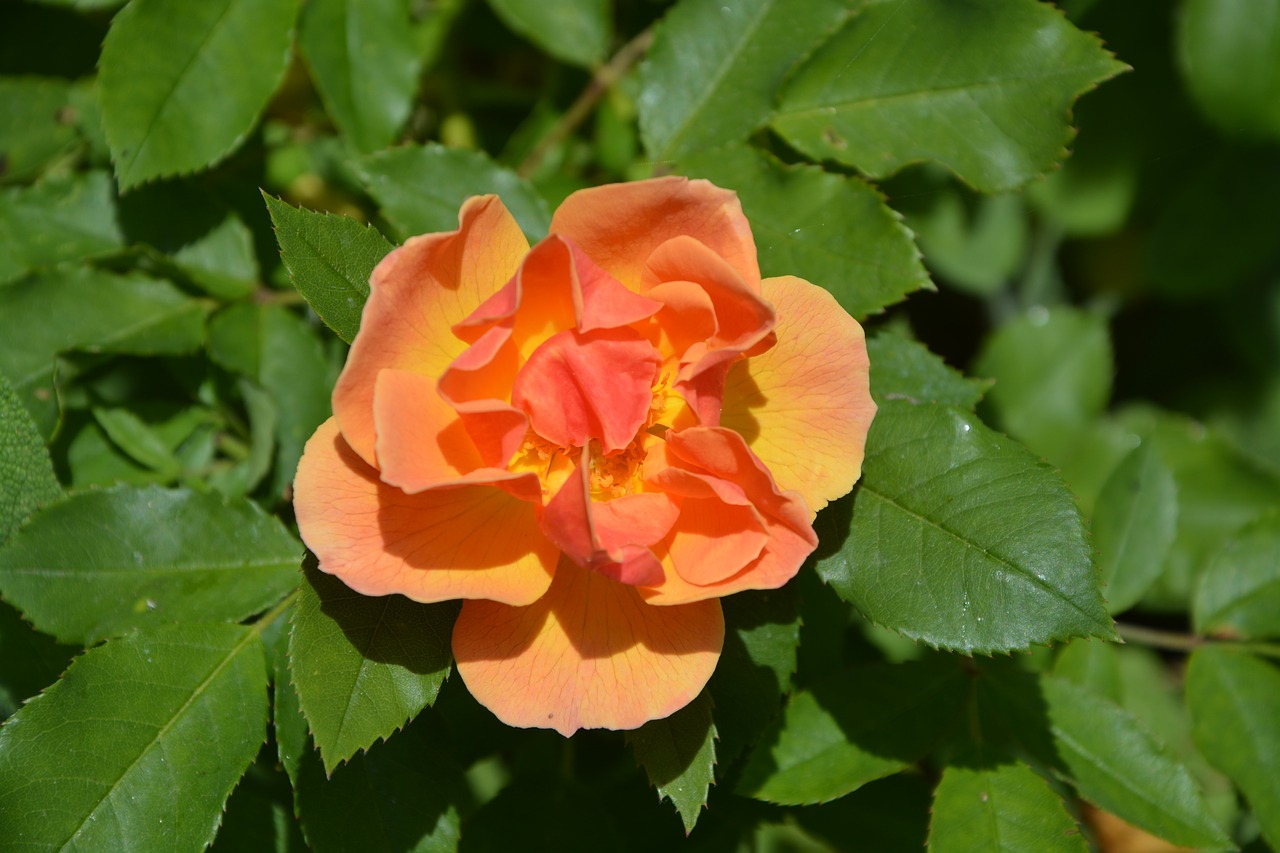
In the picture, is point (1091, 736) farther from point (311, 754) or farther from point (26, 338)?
point (26, 338)

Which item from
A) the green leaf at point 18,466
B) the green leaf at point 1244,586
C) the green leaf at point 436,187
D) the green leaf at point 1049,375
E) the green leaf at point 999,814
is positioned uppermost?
the green leaf at point 436,187

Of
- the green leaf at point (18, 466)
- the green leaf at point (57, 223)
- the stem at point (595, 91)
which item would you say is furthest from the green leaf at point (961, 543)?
the green leaf at point (57, 223)

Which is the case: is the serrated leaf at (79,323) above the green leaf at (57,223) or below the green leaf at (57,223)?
below

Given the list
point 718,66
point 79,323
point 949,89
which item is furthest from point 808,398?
point 79,323

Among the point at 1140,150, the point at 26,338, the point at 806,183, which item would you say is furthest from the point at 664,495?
the point at 1140,150

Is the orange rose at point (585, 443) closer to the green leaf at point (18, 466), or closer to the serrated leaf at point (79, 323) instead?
the green leaf at point (18, 466)

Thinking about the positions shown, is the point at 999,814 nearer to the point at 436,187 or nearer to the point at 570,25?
the point at 436,187
